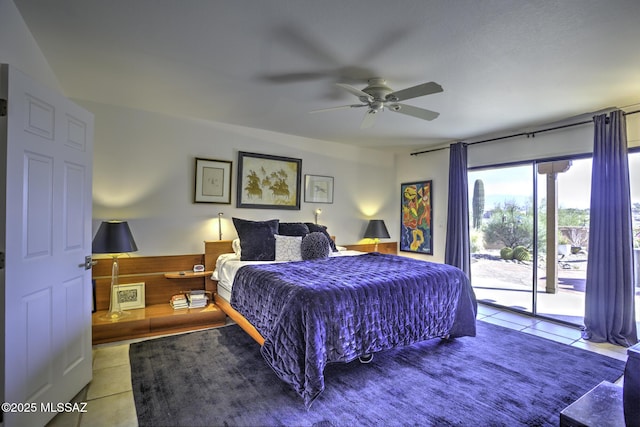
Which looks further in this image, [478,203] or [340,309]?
[478,203]

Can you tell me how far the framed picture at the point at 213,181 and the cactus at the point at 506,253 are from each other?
419 centimetres

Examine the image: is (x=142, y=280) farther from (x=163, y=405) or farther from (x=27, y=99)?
(x=27, y=99)

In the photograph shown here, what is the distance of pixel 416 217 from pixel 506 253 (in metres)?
1.66

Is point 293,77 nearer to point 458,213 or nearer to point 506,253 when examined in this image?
point 458,213

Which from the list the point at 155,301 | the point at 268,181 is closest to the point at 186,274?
the point at 155,301

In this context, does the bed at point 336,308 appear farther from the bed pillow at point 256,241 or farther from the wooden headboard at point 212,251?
the wooden headboard at point 212,251

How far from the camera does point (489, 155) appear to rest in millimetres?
4902

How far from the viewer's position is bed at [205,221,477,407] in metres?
2.30

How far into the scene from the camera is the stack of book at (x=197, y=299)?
3.87m

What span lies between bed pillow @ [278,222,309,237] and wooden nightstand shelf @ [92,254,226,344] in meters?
1.12

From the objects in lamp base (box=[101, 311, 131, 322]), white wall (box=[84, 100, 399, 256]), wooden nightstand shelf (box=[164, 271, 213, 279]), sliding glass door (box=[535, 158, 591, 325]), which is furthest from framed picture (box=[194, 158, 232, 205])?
sliding glass door (box=[535, 158, 591, 325])

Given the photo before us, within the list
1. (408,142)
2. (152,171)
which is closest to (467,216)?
(408,142)

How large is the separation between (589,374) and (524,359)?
0.47 meters

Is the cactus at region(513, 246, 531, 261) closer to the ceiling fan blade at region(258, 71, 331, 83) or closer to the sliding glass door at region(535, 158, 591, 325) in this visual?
the sliding glass door at region(535, 158, 591, 325)
